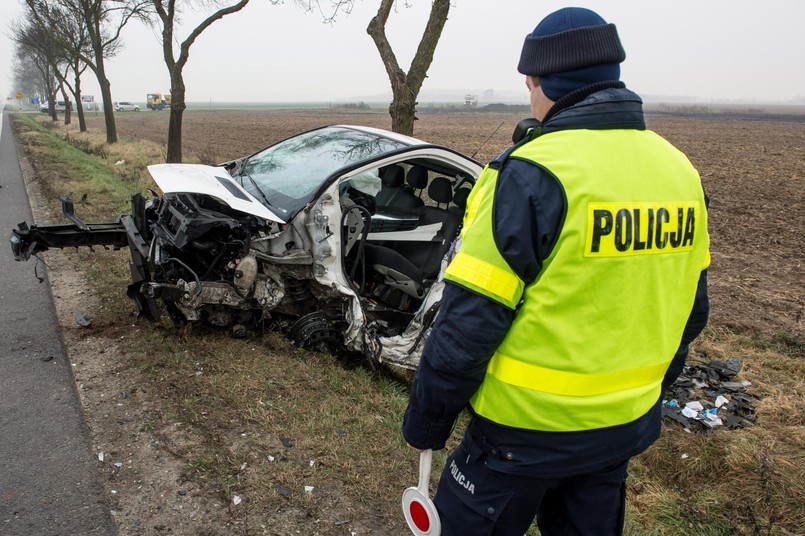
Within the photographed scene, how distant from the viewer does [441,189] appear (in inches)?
196

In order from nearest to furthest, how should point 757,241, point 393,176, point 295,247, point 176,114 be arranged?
1. point 295,247
2. point 393,176
3. point 757,241
4. point 176,114

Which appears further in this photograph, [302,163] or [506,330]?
[302,163]

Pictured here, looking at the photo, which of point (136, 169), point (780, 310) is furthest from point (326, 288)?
point (136, 169)

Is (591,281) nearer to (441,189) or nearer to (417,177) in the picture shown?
(441,189)

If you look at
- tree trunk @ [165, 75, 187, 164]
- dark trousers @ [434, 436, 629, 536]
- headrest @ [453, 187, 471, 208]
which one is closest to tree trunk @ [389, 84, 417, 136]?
headrest @ [453, 187, 471, 208]

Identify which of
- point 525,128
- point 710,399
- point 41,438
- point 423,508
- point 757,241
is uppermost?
point 525,128

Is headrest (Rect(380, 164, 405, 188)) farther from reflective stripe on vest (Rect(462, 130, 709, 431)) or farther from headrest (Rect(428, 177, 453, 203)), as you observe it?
reflective stripe on vest (Rect(462, 130, 709, 431))

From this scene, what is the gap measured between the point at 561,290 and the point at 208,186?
133 inches

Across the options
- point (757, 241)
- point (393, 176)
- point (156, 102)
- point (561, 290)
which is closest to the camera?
point (561, 290)

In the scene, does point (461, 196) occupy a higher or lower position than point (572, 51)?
lower

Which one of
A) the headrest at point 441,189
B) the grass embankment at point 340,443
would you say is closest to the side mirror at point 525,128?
the grass embankment at point 340,443

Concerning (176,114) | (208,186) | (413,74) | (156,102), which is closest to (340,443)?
(208,186)

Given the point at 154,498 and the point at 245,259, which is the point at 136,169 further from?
the point at 154,498

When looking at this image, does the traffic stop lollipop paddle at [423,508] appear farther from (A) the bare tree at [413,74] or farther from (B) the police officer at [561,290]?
(A) the bare tree at [413,74]
